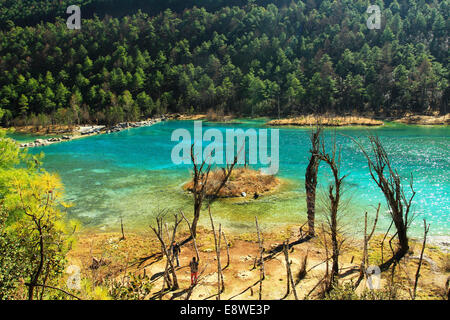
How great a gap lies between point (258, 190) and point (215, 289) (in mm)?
17973

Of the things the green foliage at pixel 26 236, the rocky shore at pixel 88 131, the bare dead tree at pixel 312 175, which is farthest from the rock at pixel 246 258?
the rocky shore at pixel 88 131

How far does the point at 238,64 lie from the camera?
176m

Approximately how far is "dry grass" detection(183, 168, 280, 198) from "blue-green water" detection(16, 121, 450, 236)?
155 centimetres

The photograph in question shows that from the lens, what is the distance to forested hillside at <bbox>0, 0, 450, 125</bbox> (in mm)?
117375

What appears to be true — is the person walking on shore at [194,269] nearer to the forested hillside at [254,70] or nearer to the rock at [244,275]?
the rock at [244,275]

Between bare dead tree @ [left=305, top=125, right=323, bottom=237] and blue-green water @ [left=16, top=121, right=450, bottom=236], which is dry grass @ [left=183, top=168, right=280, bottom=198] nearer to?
blue-green water @ [left=16, top=121, right=450, bottom=236]

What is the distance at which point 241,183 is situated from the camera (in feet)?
113

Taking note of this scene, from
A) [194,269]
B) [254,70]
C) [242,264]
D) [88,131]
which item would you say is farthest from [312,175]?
[254,70]

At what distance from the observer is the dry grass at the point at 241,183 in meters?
33.0

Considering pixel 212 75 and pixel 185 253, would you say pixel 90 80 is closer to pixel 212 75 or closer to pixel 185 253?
pixel 212 75

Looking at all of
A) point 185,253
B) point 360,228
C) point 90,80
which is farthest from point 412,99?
point 90,80

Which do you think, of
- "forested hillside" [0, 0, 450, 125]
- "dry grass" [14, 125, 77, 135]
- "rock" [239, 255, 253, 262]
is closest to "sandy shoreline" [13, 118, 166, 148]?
"dry grass" [14, 125, 77, 135]

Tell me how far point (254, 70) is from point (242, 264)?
152731 mm

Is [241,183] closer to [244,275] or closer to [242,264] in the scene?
[242,264]
